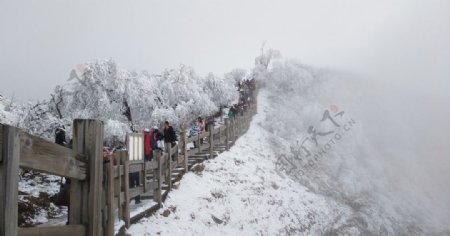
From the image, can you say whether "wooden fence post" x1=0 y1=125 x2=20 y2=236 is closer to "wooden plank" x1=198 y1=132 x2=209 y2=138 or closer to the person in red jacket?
the person in red jacket

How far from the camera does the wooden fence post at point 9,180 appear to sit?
2418 mm

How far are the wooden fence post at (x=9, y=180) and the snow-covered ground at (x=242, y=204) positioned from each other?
20.6ft

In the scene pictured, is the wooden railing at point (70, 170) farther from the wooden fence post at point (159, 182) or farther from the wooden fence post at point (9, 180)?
the wooden fence post at point (159, 182)

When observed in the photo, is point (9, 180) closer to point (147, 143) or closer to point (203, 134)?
point (147, 143)

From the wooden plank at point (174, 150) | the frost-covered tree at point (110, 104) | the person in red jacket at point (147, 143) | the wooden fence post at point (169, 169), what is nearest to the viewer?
the wooden fence post at point (169, 169)

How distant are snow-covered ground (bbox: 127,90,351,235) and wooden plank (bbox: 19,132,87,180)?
18.2ft

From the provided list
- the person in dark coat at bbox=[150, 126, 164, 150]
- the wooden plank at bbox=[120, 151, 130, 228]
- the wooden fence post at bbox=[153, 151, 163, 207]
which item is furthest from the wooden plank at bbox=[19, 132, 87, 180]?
the person in dark coat at bbox=[150, 126, 164, 150]

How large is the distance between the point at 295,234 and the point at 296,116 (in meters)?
22.2

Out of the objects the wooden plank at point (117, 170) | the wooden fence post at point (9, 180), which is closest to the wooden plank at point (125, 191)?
the wooden plank at point (117, 170)

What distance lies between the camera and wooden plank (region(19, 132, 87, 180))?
8.72ft

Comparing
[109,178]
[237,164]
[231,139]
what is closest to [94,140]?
[109,178]

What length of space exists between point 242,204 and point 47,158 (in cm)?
1243

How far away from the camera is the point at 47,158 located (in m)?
2.93

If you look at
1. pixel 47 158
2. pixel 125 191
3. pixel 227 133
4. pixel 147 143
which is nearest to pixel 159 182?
pixel 125 191
